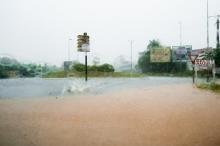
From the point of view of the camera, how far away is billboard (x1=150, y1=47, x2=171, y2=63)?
153 ft

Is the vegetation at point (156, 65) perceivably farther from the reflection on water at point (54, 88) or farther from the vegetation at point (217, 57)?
the reflection on water at point (54, 88)

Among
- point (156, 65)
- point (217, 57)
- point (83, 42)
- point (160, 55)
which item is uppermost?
point (83, 42)

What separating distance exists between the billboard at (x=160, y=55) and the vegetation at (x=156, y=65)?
0.93 meters

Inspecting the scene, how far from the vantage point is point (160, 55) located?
1873 inches

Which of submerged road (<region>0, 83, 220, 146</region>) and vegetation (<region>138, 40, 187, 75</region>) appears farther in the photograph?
vegetation (<region>138, 40, 187, 75</region>)

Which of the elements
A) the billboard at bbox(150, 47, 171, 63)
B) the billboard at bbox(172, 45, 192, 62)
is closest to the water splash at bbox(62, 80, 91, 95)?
the billboard at bbox(172, 45, 192, 62)

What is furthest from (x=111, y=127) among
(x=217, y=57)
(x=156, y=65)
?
(x=156, y=65)

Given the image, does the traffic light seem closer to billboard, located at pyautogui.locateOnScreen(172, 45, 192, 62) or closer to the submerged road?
the submerged road

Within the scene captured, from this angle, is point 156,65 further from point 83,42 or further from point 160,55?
point 83,42

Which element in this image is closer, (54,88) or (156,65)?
(54,88)

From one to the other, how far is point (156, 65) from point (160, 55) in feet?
8.57

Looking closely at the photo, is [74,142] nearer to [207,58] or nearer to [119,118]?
[119,118]

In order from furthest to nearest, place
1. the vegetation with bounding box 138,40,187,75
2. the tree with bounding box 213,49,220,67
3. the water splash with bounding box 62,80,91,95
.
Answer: the vegetation with bounding box 138,40,187,75
the tree with bounding box 213,49,220,67
the water splash with bounding box 62,80,91,95

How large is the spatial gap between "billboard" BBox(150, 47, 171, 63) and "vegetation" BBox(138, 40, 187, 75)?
93 centimetres
